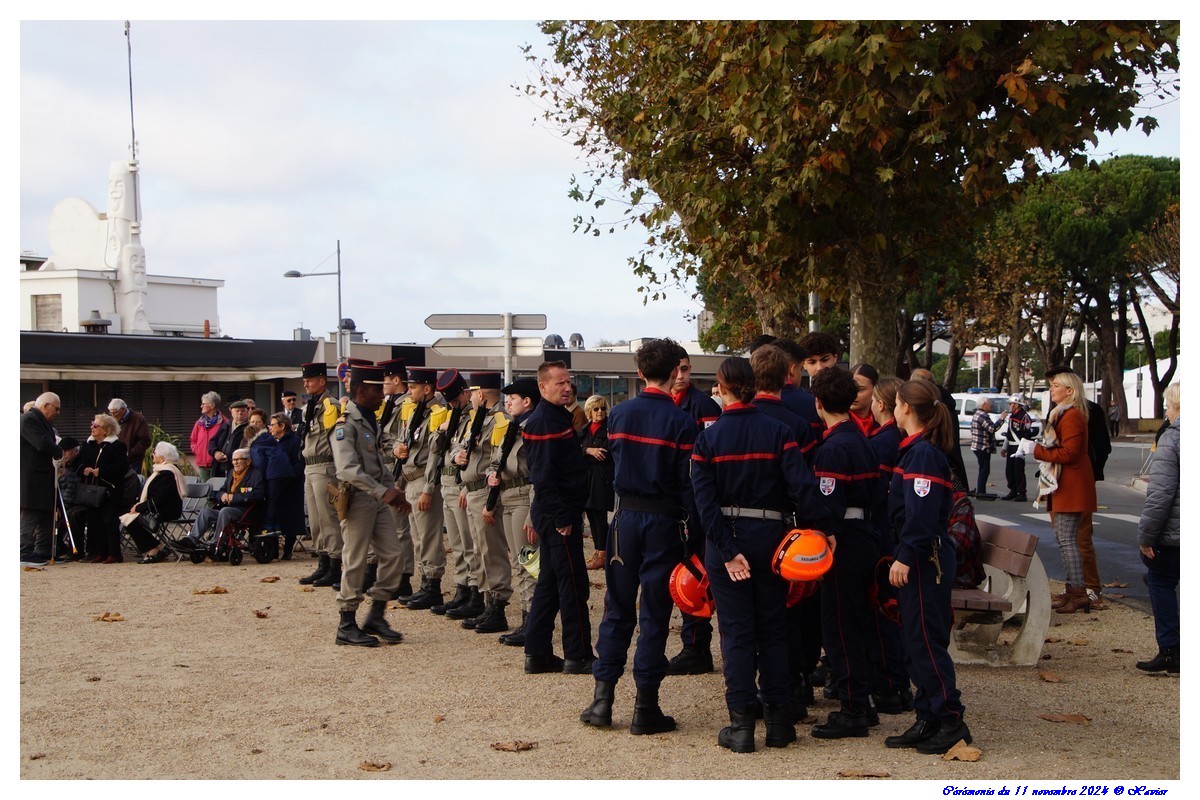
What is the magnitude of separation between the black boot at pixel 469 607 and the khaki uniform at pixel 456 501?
91 mm

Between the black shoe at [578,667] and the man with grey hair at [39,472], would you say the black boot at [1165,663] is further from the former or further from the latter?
the man with grey hair at [39,472]

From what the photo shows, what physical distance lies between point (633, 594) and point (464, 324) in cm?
789

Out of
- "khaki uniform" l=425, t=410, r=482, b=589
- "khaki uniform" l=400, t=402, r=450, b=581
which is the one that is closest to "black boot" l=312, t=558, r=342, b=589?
"khaki uniform" l=400, t=402, r=450, b=581

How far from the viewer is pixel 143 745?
255 inches

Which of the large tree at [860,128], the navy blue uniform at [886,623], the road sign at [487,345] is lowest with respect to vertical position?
the navy blue uniform at [886,623]

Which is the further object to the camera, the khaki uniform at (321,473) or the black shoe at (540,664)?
the khaki uniform at (321,473)

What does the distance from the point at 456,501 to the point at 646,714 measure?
4.09 m

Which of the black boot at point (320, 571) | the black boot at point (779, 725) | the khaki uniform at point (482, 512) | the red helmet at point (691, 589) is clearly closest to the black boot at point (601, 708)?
the red helmet at point (691, 589)

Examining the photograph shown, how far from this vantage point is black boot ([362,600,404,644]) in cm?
940

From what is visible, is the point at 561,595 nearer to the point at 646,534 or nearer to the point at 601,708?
the point at 601,708

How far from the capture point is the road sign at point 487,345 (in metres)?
14.3

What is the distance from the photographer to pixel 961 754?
605 centimetres

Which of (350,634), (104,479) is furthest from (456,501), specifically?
(104,479)

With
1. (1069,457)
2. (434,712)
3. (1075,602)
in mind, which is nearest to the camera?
(434,712)
